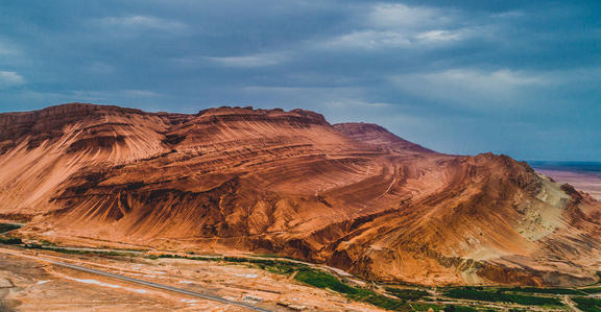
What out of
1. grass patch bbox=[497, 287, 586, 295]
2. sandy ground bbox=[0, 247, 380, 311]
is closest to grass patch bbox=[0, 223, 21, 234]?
sandy ground bbox=[0, 247, 380, 311]

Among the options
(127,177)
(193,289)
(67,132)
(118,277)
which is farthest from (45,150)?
(193,289)

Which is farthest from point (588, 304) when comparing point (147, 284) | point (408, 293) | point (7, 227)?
point (7, 227)

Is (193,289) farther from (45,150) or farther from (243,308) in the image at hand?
(45,150)

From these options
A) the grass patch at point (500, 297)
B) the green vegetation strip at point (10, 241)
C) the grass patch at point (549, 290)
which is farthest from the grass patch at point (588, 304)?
the green vegetation strip at point (10, 241)

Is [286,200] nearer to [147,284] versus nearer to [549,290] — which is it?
[147,284]

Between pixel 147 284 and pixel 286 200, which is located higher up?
pixel 286 200
